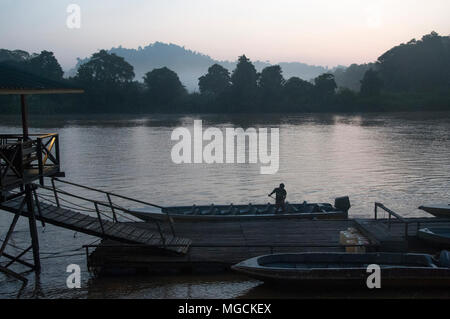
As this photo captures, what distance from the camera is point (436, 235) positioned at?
1522 cm

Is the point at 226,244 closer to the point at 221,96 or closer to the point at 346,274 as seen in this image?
the point at 346,274

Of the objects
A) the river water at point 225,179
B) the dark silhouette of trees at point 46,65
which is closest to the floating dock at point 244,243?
the river water at point 225,179

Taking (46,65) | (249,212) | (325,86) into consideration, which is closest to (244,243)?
(249,212)

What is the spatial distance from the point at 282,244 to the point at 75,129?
222ft

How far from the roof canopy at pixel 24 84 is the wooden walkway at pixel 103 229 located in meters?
3.58

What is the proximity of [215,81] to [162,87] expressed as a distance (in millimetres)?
15095

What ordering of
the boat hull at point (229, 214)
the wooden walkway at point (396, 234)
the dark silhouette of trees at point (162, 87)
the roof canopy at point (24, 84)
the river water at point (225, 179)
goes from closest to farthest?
the roof canopy at point (24, 84)
the river water at point (225, 179)
the wooden walkway at point (396, 234)
the boat hull at point (229, 214)
the dark silhouette of trees at point (162, 87)

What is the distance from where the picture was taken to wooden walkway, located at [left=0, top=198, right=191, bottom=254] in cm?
1415

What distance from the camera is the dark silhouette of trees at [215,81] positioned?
382 ft

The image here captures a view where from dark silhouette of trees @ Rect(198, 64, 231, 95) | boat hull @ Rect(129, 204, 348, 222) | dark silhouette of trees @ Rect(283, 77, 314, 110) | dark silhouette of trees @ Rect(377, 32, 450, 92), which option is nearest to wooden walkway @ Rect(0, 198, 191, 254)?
boat hull @ Rect(129, 204, 348, 222)

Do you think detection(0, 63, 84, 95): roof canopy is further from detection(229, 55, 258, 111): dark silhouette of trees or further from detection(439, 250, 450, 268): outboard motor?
detection(229, 55, 258, 111): dark silhouette of trees

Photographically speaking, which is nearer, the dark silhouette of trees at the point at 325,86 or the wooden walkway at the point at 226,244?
the wooden walkway at the point at 226,244

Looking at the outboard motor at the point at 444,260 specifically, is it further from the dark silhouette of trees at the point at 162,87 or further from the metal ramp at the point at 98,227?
the dark silhouette of trees at the point at 162,87
